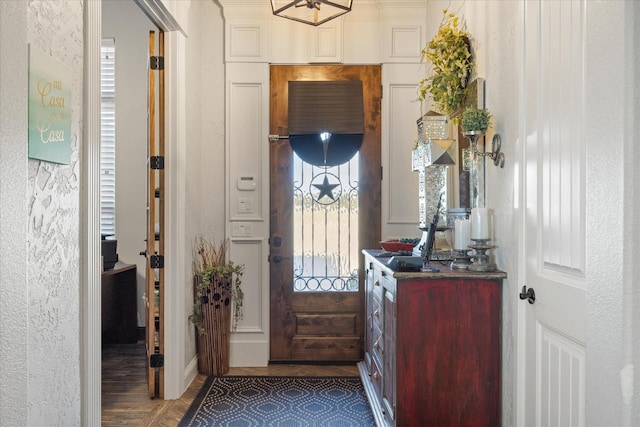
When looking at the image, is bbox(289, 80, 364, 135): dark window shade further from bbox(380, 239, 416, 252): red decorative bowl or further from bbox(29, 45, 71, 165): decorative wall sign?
bbox(29, 45, 71, 165): decorative wall sign

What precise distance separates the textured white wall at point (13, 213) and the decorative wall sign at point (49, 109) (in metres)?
0.24

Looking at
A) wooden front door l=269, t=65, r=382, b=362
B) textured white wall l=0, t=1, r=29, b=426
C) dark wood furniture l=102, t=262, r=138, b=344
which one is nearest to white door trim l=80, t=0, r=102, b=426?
textured white wall l=0, t=1, r=29, b=426

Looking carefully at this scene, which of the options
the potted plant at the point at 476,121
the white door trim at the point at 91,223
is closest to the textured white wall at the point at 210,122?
the white door trim at the point at 91,223

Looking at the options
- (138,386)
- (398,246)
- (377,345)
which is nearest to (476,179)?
(398,246)

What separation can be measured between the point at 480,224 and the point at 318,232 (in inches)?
75.5

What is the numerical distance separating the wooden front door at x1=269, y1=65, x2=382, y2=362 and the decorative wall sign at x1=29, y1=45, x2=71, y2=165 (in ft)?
7.65

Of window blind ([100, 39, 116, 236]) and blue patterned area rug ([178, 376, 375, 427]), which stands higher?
window blind ([100, 39, 116, 236])

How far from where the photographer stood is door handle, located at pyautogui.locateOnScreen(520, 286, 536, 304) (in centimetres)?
210

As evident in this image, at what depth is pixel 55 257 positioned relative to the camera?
1.85 meters

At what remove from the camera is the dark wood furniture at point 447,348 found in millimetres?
2324

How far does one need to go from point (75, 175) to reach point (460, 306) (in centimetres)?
173

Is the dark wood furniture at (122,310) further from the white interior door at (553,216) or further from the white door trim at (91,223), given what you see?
the white interior door at (553,216)

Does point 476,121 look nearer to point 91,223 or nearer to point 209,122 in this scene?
point 91,223

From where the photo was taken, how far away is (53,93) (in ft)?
5.91
